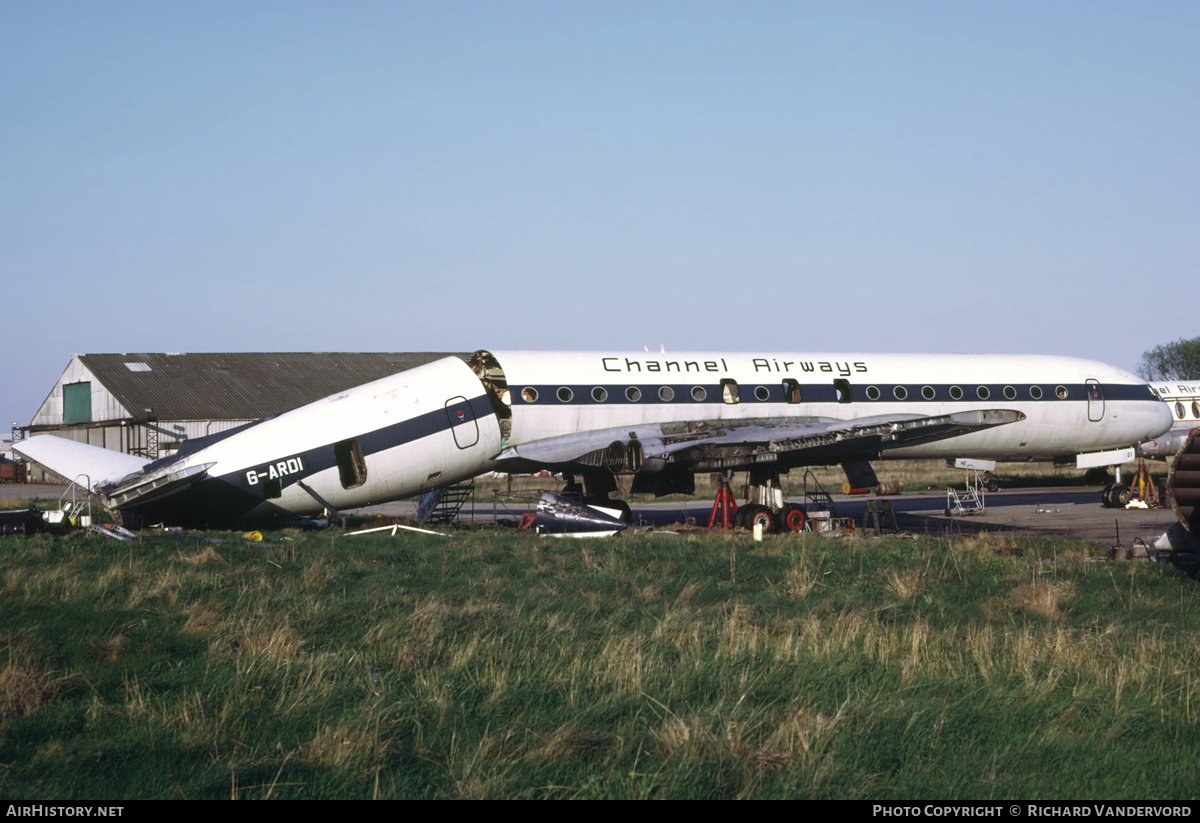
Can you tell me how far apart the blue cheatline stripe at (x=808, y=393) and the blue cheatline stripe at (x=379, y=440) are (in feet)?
6.11

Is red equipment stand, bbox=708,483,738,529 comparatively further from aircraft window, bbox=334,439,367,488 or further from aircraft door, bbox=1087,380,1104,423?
aircraft door, bbox=1087,380,1104,423

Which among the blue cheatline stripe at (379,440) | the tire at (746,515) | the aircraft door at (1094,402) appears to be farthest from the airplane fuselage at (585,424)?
the tire at (746,515)

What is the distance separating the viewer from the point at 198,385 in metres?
71.3

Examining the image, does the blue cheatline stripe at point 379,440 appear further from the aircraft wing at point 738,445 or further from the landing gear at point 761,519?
the landing gear at point 761,519

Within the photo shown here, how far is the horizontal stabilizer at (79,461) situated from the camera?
25.0 m

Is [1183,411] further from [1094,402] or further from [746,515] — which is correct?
[746,515]

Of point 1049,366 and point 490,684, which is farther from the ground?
point 1049,366

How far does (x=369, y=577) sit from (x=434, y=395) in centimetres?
917

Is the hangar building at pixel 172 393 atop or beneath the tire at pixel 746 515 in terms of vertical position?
atop

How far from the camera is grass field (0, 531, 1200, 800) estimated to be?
7293 mm

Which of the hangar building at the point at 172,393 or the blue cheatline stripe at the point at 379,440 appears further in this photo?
the hangar building at the point at 172,393
